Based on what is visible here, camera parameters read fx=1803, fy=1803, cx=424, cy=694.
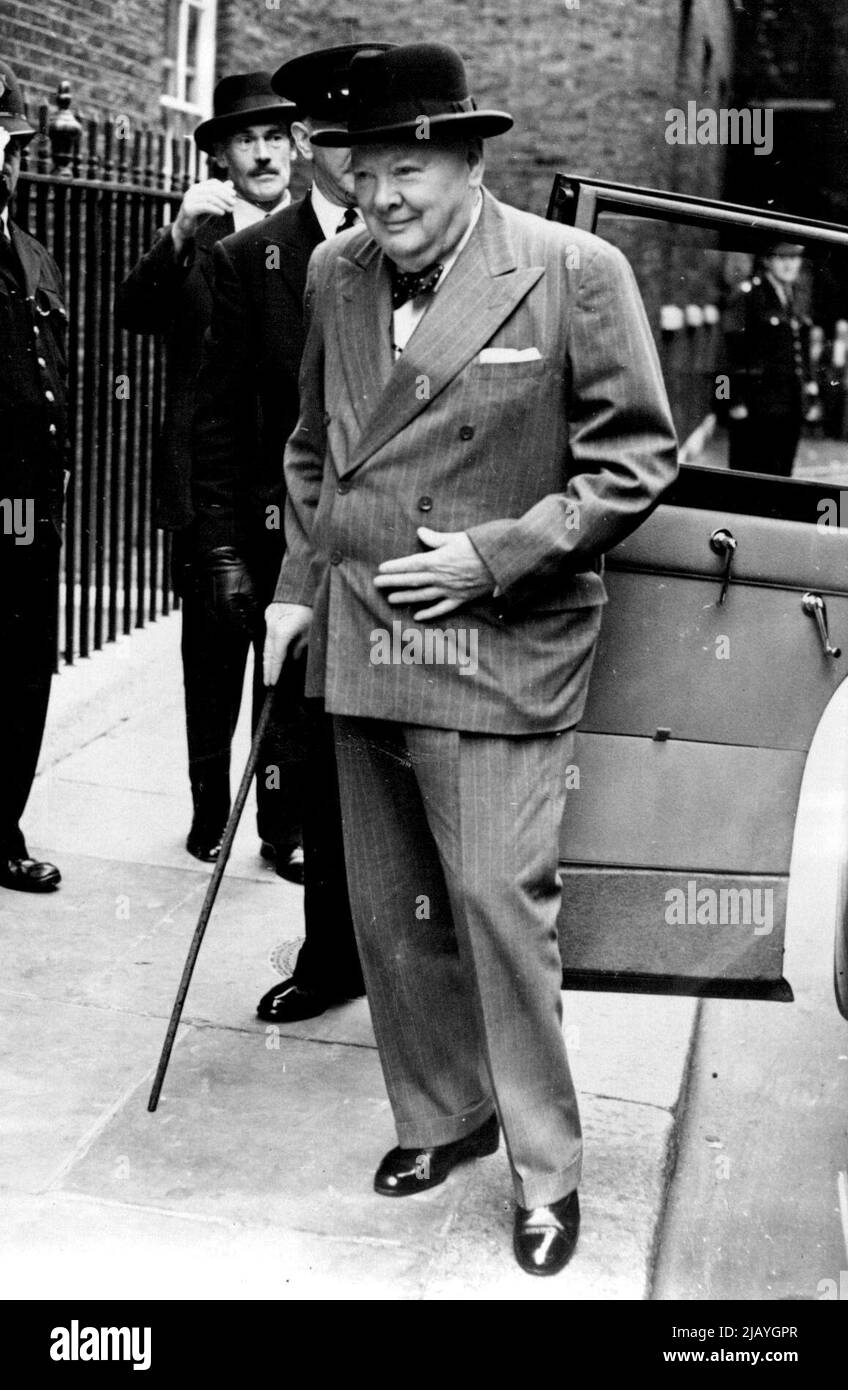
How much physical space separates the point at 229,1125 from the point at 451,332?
1803 mm

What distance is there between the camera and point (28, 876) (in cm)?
541

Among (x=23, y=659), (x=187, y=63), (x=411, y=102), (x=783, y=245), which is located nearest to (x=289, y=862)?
(x=23, y=659)

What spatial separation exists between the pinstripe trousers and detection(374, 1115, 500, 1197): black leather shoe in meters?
0.04

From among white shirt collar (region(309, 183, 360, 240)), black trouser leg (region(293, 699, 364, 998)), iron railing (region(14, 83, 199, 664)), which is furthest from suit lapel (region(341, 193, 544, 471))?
iron railing (region(14, 83, 199, 664))

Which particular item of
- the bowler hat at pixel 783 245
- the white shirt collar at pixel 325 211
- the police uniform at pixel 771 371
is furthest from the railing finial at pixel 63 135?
the bowler hat at pixel 783 245

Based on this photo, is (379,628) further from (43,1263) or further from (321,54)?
(321,54)

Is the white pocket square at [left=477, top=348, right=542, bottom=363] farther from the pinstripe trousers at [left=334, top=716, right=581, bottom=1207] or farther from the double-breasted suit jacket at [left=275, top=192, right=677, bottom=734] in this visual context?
the pinstripe trousers at [left=334, top=716, right=581, bottom=1207]

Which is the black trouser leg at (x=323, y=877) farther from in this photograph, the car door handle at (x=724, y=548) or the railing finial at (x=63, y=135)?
the railing finial at (x=63, y=135)

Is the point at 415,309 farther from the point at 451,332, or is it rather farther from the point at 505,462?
the point at 505,462

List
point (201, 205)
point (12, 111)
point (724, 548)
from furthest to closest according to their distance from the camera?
1. point (201, 205)
2. point (12, 111)
3. point (724, 548)

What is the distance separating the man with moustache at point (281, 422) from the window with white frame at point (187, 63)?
6.48m

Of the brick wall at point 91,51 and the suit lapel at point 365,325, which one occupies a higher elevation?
the brick wall at point 91,51

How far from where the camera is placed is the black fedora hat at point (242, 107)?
579cm

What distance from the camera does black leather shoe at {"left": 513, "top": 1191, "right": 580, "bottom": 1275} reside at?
3348mm
